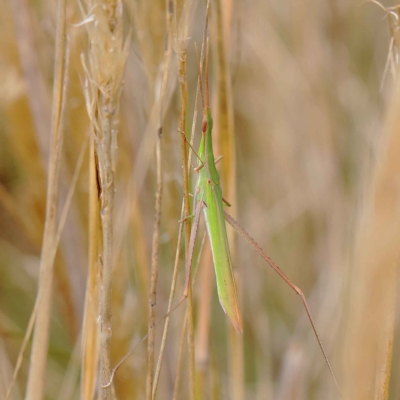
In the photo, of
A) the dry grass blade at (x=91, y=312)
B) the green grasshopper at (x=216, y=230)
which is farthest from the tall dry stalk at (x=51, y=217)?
the green grasshopper at (x=216, y=230)

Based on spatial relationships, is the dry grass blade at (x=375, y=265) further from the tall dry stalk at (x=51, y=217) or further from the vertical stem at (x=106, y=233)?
the tall dry stalk at (x=51, y=217)

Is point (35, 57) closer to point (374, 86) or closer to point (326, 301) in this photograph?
point (326, 301)

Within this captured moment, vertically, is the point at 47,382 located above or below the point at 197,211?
below

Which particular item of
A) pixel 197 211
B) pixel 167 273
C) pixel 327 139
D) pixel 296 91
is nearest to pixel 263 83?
pixel 296 91

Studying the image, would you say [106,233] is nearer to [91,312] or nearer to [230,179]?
[91,312]

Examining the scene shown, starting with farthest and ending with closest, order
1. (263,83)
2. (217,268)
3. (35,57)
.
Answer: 1. (263,83)
2. (35,57)
3. (217,268)

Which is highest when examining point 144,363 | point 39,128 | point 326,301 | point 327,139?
point 327,139
